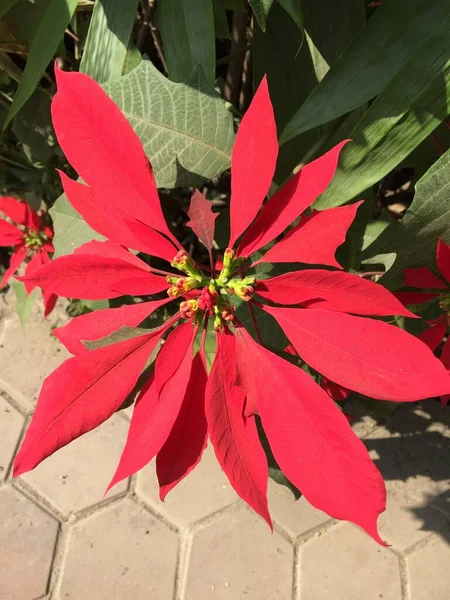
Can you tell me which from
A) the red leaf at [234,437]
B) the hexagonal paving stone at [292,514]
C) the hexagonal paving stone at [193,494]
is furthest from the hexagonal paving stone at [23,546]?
the red leaf at [234,437]

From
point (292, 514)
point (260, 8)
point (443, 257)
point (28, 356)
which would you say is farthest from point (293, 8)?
point (28, 356)

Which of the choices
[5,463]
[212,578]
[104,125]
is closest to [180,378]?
[104,125]

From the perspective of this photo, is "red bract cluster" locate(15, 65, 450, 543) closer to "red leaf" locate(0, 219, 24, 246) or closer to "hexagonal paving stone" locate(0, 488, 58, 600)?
"red leaf" locate(0, 219, 24, 246)

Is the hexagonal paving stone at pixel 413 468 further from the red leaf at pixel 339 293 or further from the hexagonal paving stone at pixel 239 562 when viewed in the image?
the red leaf at pixel 339 293

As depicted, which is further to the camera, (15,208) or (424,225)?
(15,208)

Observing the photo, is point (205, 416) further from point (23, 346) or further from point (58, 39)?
point (23, 346)

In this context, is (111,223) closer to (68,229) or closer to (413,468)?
(68,229)
